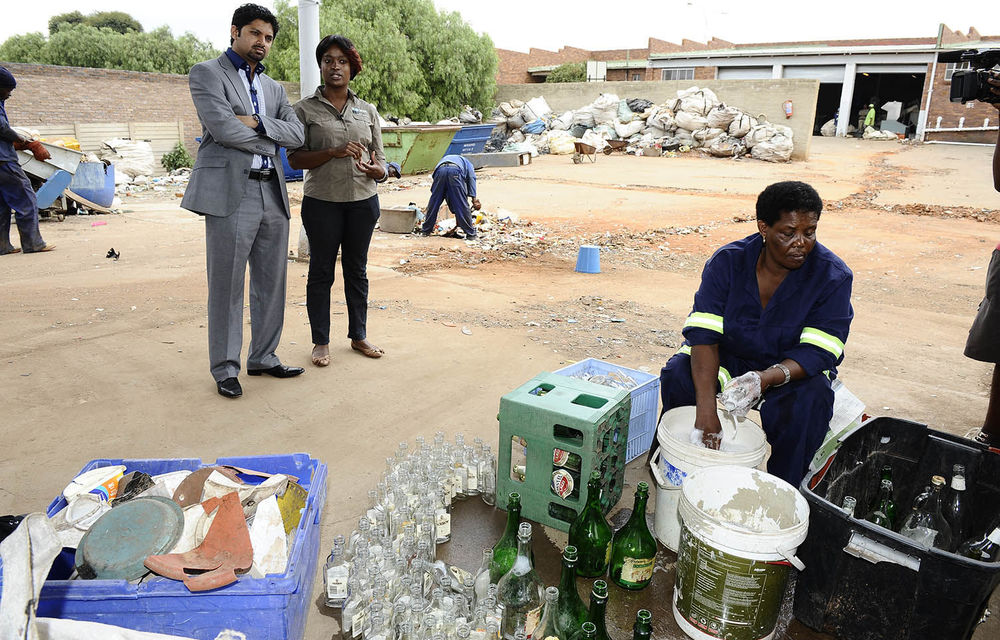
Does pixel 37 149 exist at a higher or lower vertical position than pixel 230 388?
higher

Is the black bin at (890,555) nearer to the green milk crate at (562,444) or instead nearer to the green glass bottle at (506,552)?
the green milk crate at (562,444)

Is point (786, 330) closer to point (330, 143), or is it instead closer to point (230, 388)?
point (330, 143)

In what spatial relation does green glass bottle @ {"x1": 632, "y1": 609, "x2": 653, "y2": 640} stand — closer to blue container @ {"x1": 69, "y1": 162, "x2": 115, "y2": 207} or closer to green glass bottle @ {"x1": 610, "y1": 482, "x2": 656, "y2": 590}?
green glass bottle @ {"x1": 610, "y1": 482, "x2": 656, "y2": 590}

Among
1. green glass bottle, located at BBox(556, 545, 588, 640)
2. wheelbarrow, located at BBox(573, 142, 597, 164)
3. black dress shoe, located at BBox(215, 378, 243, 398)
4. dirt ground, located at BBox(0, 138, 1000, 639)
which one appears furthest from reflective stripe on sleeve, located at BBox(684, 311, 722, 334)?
wheelbarrow, located at BBox(573, 142, 597, 164)

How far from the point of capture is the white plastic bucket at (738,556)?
6.53ft

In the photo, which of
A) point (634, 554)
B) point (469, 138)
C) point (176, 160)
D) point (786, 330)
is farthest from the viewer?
point (469, 138)

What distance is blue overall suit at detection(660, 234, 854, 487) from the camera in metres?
2.61

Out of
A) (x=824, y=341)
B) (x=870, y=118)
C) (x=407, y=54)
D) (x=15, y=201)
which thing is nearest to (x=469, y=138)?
(x=407, y=54)

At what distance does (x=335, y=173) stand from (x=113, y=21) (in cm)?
5046

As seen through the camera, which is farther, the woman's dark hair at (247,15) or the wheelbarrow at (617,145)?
the wheelbarrow at (617,145)

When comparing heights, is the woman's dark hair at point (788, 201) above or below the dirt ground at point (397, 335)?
above

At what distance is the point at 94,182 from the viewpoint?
32.7ft

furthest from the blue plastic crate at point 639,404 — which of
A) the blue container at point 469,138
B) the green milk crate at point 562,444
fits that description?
the blue container at point 469,138

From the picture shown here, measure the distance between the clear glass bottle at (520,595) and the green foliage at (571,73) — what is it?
36.2 metres
